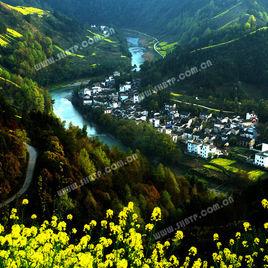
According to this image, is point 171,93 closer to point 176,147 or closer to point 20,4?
point 176,147

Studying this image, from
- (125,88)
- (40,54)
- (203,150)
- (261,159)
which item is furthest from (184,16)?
(261,159)

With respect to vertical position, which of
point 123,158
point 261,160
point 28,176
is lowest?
point 28,176

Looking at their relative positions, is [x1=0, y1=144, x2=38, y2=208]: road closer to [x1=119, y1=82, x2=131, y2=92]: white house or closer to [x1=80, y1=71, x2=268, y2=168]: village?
[x1=80, y1=71, x2=268, y2=168]: village

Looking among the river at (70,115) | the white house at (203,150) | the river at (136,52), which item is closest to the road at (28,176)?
the white house at (203,150)

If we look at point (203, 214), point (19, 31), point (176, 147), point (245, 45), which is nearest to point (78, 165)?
point (203, 214)

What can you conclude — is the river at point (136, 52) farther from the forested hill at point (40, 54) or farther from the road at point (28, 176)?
the road at point (28, 176)

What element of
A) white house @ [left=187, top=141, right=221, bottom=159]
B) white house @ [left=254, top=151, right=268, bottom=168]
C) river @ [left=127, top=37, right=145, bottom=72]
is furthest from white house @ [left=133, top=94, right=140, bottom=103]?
white house @ [left=254, top=151, right=268, bottom=168]

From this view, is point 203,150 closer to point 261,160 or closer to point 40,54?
point 261,160
